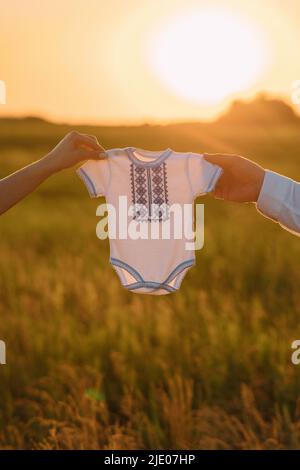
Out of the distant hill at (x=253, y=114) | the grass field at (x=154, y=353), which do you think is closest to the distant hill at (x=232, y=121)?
the distant hill at (x=253, y=114)

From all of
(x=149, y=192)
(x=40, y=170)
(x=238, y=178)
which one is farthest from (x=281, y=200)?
(x=40, y=170)

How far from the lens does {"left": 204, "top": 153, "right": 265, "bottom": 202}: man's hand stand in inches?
106

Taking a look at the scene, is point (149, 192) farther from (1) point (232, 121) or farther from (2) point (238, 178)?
(1) point (232, 121)

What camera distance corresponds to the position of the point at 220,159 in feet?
Answer: 9.14

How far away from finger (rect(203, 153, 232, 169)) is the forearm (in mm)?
607

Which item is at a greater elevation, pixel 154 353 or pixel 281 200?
pixel 281 200

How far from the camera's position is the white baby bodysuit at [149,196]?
2.93 meters

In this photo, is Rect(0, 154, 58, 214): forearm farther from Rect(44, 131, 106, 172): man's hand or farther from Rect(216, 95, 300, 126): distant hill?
Rect(216, 95, 300, 126): distant hill

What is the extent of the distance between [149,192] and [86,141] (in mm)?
398

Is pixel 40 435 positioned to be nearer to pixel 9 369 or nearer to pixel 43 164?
pixel 9 369

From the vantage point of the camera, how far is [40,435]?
149 inches

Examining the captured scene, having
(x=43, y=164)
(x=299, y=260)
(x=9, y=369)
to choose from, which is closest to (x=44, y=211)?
(x=299, y=260)

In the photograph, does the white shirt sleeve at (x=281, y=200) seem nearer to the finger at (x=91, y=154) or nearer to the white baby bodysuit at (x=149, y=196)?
the white baby bodysuit at (x=149, y=196)

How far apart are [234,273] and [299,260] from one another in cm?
81
